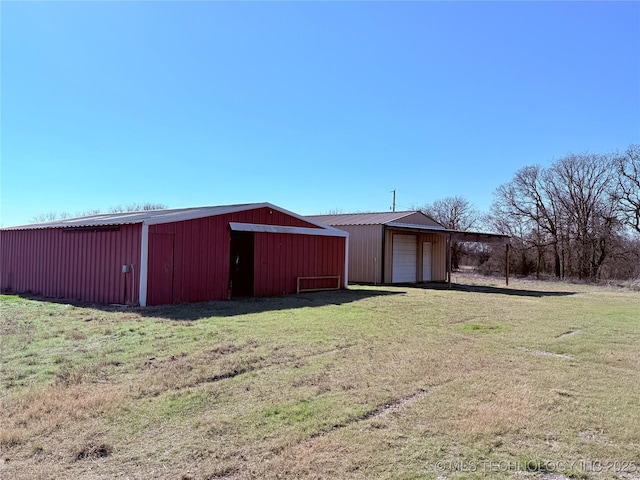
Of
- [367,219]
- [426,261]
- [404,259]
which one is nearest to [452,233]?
[404,259]

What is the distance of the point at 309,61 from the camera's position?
13469 millimetres

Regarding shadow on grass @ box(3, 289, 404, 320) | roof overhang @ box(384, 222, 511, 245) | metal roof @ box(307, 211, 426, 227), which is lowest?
shadow on grass @ box(3, 289, 404, 320)

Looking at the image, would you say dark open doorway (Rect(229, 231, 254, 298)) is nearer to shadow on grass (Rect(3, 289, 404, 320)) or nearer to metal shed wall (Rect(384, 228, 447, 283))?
shadow on grass (Rect(3, 289, 404, 320))

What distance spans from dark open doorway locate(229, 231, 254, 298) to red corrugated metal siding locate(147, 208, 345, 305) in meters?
0.63

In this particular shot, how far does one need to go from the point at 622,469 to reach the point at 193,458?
2712 mm

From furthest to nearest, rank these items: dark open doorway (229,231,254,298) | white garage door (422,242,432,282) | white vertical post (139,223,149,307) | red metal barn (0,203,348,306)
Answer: white garage door (422,242,432,282)
dark open doorway (229,231,254,298)
red metal barn (0,203,348,306)
white vertical post (139,223,149,307)

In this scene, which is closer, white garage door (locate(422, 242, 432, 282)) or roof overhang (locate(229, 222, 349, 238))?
roof overhang (locate(229, 222, 349, 238))

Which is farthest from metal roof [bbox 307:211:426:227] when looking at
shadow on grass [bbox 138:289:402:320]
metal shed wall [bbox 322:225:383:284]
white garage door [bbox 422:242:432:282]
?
shadow on grass [bbox 138:289:402:320]

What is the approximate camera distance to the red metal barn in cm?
1059

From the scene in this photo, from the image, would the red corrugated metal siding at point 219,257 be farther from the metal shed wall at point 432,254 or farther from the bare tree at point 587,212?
the bare tree at point 587,212

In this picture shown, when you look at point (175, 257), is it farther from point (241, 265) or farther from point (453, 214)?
point (453, 214)

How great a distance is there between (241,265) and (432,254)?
10.5 metres

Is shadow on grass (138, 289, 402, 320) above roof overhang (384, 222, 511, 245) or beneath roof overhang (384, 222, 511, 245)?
beneath

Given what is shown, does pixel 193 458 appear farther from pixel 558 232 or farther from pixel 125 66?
pixel 558 232
